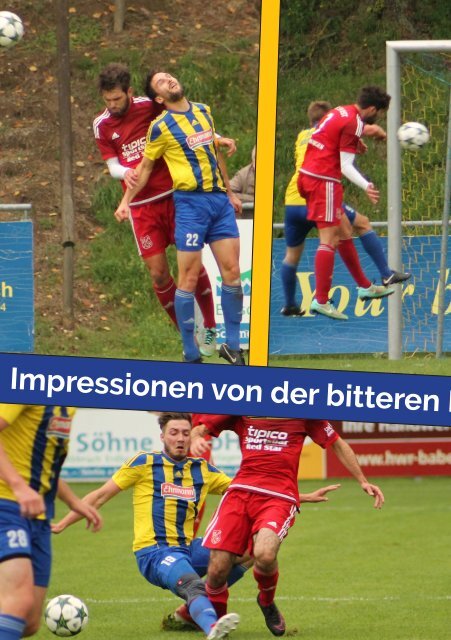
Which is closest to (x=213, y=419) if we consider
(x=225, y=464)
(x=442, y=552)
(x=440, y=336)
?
(x=440, y=336)

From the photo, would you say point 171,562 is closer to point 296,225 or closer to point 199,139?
point 296,225

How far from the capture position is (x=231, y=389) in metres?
6.86

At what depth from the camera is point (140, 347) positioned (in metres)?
8.56

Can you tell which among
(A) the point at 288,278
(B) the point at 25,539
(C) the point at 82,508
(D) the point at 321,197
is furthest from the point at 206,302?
(B) the point at 25,539

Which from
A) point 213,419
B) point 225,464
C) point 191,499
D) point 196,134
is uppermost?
point 196,134

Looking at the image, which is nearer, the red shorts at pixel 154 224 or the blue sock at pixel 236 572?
the red shorts at pixel 154 224

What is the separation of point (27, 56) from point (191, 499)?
8.63 feet

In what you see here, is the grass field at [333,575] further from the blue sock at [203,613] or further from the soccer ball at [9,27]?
the soccer ball at [9,27]

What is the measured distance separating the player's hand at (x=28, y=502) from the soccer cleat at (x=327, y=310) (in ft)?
8.54

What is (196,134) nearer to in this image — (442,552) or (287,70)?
(287,70)

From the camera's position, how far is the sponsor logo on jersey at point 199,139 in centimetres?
815

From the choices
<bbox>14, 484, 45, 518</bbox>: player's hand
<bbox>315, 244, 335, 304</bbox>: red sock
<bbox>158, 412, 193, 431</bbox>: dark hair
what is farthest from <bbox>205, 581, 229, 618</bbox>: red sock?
<bbox>14, 484, 45, 518</bbox>: player's hand

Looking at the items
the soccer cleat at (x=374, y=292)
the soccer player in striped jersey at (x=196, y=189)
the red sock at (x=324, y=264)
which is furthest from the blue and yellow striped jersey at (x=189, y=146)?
the soccer cleat at (x=374, y=292)

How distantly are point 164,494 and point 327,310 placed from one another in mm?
1342
